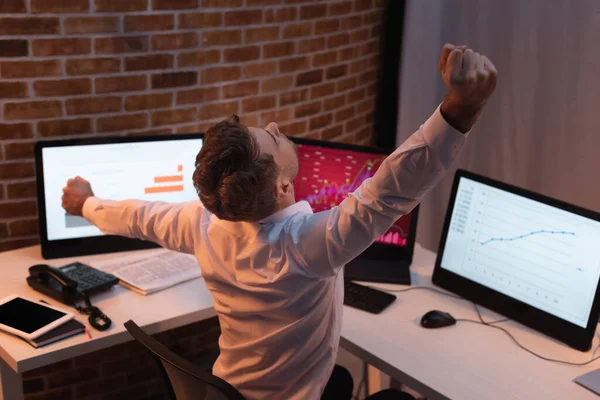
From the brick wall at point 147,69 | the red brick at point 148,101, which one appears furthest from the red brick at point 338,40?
the red brick at point 148,101

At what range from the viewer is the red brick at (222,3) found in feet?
8.69

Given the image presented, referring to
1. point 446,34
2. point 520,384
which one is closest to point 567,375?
point 520,384

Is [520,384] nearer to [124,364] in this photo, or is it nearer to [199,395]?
[199,395]

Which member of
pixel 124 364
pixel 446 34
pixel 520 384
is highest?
pixel 446 34

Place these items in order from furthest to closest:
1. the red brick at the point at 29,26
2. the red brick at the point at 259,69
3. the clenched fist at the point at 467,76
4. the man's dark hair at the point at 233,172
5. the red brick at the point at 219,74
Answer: the red brick at the point at 259,69 → the red brick at the point at 219,74 → the red brick at the point at 29,26 → the man's dark hair at the point at 233,172 → the clenched fist at the point at 467,76

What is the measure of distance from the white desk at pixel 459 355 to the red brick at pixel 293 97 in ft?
3.50

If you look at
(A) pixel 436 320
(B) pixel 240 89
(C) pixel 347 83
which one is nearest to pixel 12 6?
(B) pixel 240 89

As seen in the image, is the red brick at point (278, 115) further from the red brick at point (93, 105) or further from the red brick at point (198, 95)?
the red brick at point (93, 105)

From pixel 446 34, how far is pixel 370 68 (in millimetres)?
394

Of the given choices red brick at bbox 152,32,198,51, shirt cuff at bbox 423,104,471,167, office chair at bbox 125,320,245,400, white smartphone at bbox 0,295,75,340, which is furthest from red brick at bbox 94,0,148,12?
shirt cuff at bbox 423,104,471,167

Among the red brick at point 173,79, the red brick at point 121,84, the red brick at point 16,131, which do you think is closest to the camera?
the red brick at point 16,131

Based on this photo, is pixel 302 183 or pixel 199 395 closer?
pixel 199 395

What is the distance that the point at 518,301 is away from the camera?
2205 mm

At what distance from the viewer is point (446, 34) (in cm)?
331
